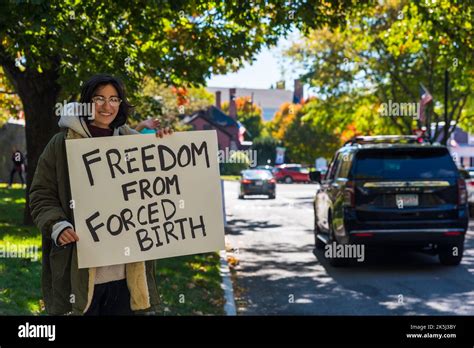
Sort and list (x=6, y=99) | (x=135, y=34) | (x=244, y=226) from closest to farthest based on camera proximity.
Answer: (x=135, y=34)
(x=244, y=226)
(x=6, y=99)

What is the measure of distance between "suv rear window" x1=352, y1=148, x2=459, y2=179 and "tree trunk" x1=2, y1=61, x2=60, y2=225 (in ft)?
23.3

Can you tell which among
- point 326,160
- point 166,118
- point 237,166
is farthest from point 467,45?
point 326,160

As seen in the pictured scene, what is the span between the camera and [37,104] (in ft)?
52.7

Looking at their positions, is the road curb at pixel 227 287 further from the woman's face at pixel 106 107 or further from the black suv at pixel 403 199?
the woman's face at pixel 106 107

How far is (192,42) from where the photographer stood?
16266 mm

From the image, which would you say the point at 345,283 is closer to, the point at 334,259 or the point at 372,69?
the point at 334,259

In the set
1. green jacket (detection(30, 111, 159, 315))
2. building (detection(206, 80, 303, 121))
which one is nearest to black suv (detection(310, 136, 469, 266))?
green jacket (detection(30, 111, 159, 315))

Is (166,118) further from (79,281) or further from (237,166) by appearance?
(79,281)

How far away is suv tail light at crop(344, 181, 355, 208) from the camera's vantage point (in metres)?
11.8

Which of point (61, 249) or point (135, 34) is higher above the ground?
point (135, 34)

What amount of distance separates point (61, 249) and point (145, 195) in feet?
1.99

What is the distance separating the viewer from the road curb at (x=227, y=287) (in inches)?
351

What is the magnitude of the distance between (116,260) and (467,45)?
1324cm

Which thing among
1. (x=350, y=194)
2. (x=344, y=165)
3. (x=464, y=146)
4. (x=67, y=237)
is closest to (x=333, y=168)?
(x=344, y=165)
